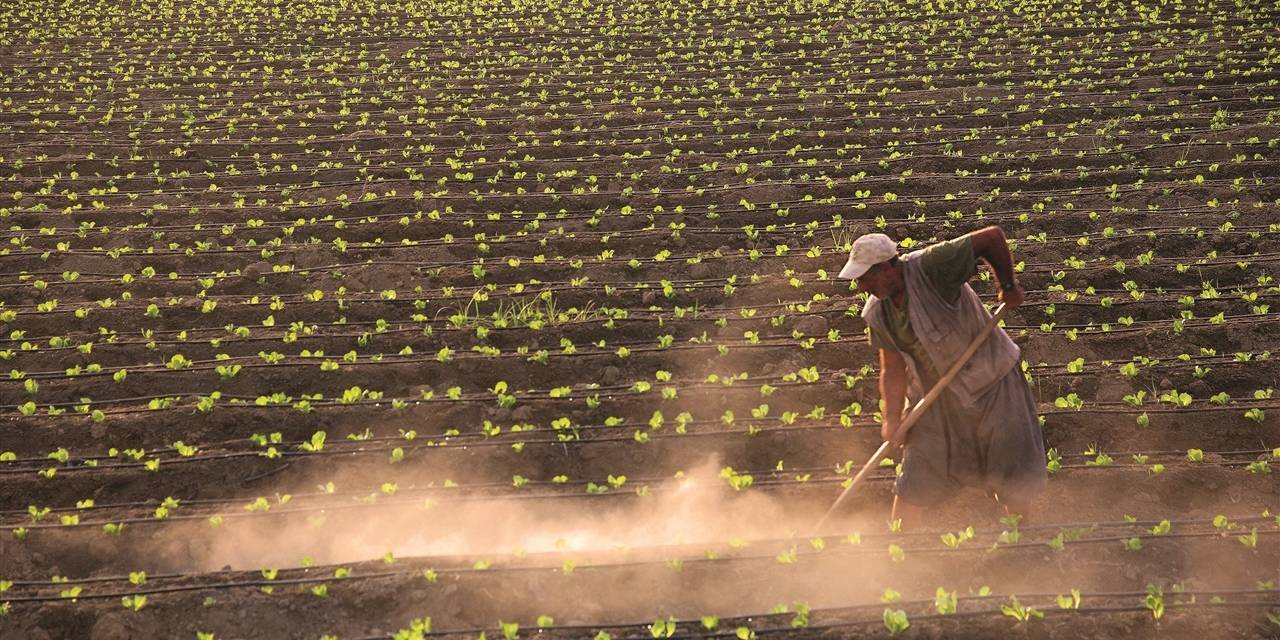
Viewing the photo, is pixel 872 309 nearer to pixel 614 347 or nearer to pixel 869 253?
pixel 869 253

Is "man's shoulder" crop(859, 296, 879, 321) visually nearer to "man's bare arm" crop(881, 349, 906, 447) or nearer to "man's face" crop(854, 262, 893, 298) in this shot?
"man's face" crop(854, 262, 893, 298)

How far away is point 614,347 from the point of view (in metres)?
5.92

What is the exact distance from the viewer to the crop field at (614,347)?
3.79m

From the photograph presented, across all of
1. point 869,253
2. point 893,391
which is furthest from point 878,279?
point 893,391

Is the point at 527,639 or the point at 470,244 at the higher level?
the point at 470,244

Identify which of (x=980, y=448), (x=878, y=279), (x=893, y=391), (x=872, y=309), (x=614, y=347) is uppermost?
(x=614, y=347)

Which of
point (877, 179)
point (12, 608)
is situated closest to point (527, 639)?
point (12, 608)

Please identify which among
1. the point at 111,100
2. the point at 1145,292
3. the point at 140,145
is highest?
the point at 111,100

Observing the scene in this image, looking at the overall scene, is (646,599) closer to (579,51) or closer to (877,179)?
(877,179)

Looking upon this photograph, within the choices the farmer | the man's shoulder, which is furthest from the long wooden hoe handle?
the man's shoulder

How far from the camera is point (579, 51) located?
1312 centimetres

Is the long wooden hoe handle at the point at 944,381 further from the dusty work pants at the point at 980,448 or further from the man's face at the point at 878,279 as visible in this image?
the man's face at the point at 878,279

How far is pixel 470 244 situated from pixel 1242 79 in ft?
29.0

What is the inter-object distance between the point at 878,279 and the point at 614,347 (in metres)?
2.53
